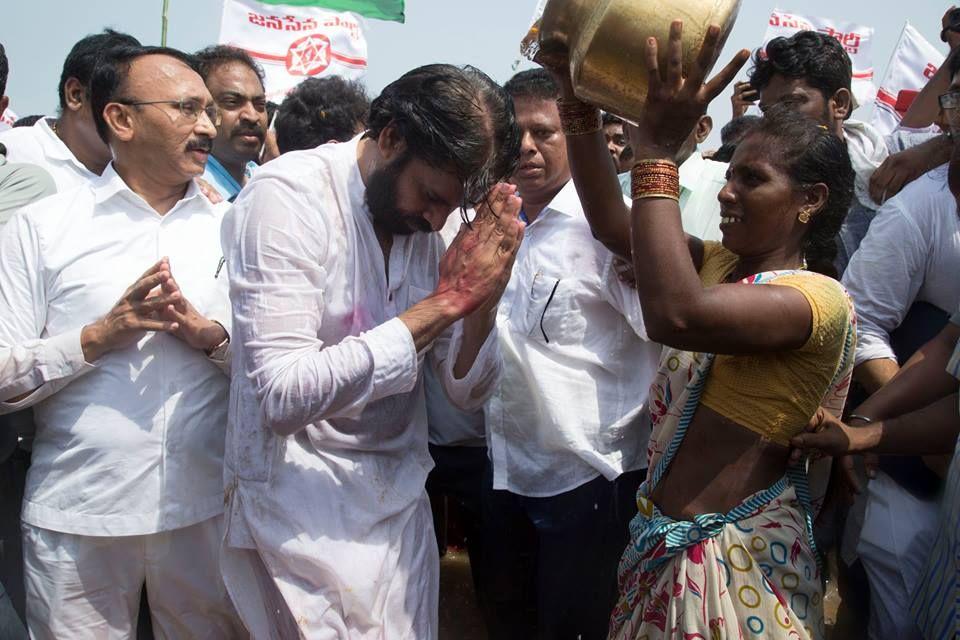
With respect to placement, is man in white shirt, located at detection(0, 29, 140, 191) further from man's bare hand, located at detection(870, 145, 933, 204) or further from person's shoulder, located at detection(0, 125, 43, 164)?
man's bare hand, located at detection(870, 145, 933, 204)

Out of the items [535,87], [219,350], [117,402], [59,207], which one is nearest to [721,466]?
[219,350]

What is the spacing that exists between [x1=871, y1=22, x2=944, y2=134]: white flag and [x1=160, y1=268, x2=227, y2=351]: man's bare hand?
6.78 metres

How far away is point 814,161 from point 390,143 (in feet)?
3.55

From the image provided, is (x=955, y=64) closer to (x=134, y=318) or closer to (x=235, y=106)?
(x=134, y=318)

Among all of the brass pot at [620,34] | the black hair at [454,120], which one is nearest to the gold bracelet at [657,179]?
the brass pot at [620,34]

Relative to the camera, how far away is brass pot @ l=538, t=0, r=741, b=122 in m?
1.70

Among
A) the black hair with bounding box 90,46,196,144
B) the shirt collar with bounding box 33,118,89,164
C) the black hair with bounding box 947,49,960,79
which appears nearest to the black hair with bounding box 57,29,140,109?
the shirt collar with bounding box 33,118,89,164

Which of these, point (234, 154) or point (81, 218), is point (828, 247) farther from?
point (234, 154)

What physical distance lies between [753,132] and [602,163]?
0.41 metres

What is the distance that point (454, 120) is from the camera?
7.14ft

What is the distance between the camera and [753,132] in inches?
91.7

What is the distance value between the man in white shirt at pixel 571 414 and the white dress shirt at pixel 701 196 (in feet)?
2.27

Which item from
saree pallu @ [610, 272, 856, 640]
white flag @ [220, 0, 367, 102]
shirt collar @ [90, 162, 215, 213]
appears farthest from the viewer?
white flag @ [220, 0, 367, 102]

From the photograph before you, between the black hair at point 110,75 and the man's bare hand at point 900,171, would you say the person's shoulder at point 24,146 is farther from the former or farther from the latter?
the man's bare hand at point 900,171
